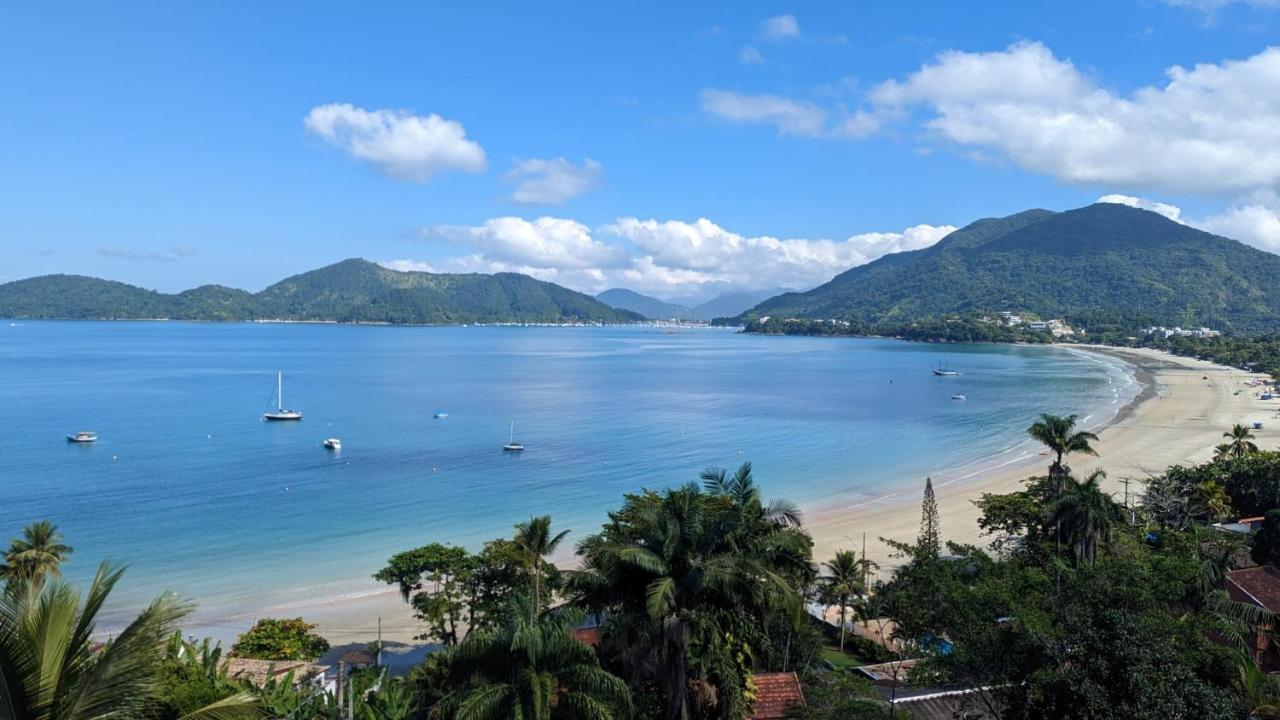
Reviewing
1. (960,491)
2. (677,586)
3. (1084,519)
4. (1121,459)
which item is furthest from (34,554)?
(1121,459)

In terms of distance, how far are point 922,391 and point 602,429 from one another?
56940 millimetres

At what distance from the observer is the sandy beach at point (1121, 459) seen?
42656 mm

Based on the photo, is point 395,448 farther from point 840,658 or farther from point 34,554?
point 840,658

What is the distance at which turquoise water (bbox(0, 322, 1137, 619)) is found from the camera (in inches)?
1565

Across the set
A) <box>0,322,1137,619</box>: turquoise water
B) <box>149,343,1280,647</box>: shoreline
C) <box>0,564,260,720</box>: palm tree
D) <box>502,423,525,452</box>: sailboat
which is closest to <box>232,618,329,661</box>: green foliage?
<box>149,343,1280,647</box>: shoreline

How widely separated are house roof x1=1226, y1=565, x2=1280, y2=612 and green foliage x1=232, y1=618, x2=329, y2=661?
2509 centimetres

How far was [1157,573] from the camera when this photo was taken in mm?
15984

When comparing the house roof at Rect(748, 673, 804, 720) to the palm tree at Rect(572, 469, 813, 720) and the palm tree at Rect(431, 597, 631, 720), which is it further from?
the palm tree at Rect(431, 597, 631, 720)

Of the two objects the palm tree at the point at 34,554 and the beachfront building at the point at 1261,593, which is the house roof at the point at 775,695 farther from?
the palm tree at the point at 34,554

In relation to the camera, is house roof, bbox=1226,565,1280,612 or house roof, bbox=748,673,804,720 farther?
house roof, bbox=1226,565,1280,612

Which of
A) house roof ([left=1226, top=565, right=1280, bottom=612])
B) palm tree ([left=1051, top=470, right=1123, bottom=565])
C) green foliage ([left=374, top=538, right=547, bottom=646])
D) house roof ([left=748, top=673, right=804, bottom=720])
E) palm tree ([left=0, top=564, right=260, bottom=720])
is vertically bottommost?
green foliage ([left=374, top=538, right=547, bottom=646])

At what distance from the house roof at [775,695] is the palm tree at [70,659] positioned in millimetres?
11791

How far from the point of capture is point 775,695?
1575 cm

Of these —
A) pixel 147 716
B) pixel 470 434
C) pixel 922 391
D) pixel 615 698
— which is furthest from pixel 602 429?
pixel 147 716
